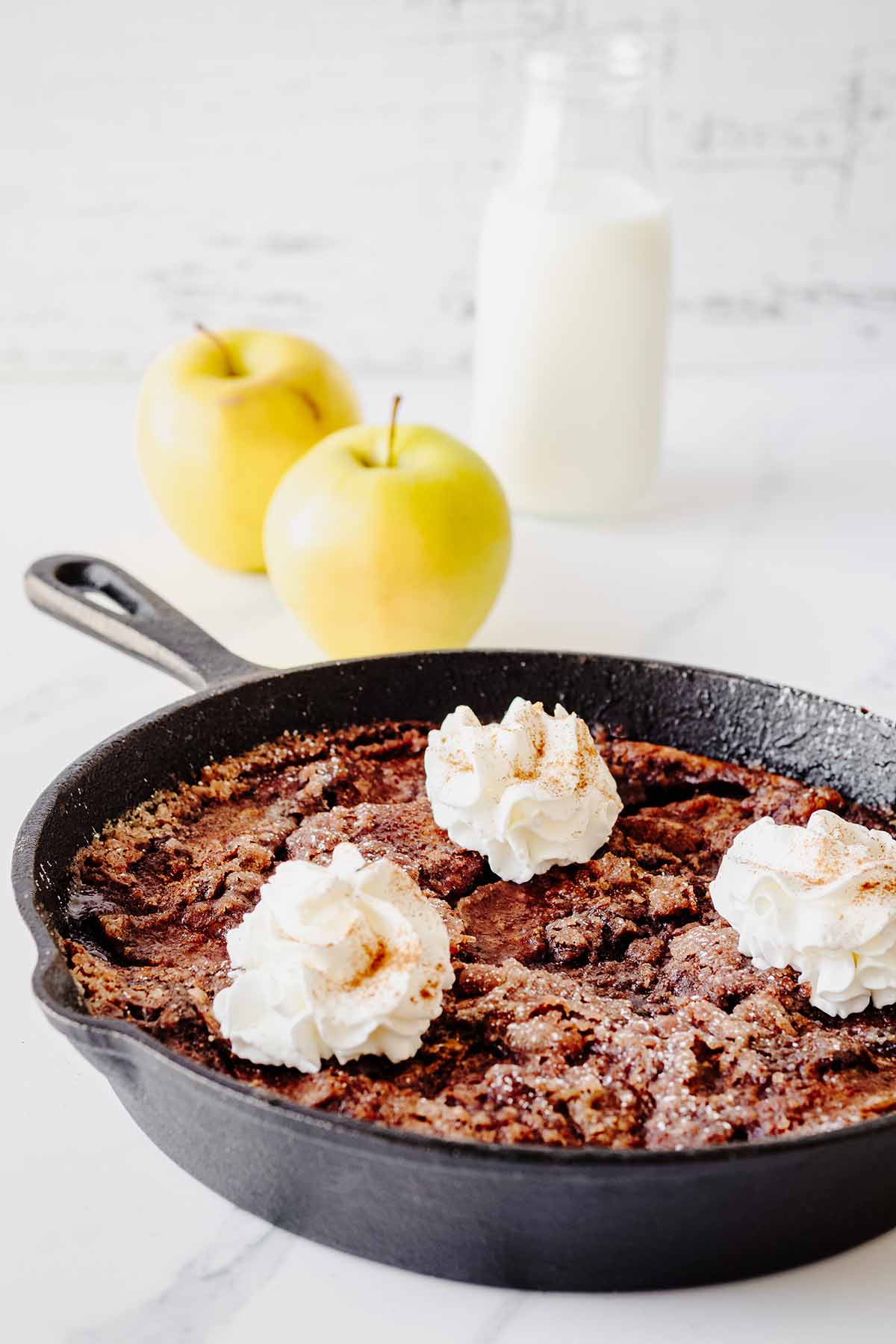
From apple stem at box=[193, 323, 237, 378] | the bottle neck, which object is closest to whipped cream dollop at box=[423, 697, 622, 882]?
apple stem at box=[193, 323, 237, 378]

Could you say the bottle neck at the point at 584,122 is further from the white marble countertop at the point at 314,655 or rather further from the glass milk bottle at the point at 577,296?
the white marble countertop at the point at 314,655

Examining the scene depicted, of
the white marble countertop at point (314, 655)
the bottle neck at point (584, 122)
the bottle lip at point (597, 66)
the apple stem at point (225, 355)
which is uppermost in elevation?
the bottle lip at point (597, 66)

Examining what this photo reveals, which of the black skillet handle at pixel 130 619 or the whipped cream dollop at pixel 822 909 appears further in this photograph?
the black skillet handle at pixel 130 619

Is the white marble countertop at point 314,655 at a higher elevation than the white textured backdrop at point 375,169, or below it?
below

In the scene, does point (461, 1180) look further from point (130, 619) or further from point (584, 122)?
point (584, 122)

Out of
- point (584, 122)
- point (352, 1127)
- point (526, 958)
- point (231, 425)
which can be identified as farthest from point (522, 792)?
point (584, 122)

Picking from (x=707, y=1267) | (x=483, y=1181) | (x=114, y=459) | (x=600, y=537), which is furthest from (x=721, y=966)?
(x=114, y=459)

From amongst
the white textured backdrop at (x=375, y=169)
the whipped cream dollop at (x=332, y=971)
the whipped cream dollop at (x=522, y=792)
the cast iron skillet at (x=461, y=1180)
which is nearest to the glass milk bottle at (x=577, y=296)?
the white textured backdrop at (x=375, y=169)
